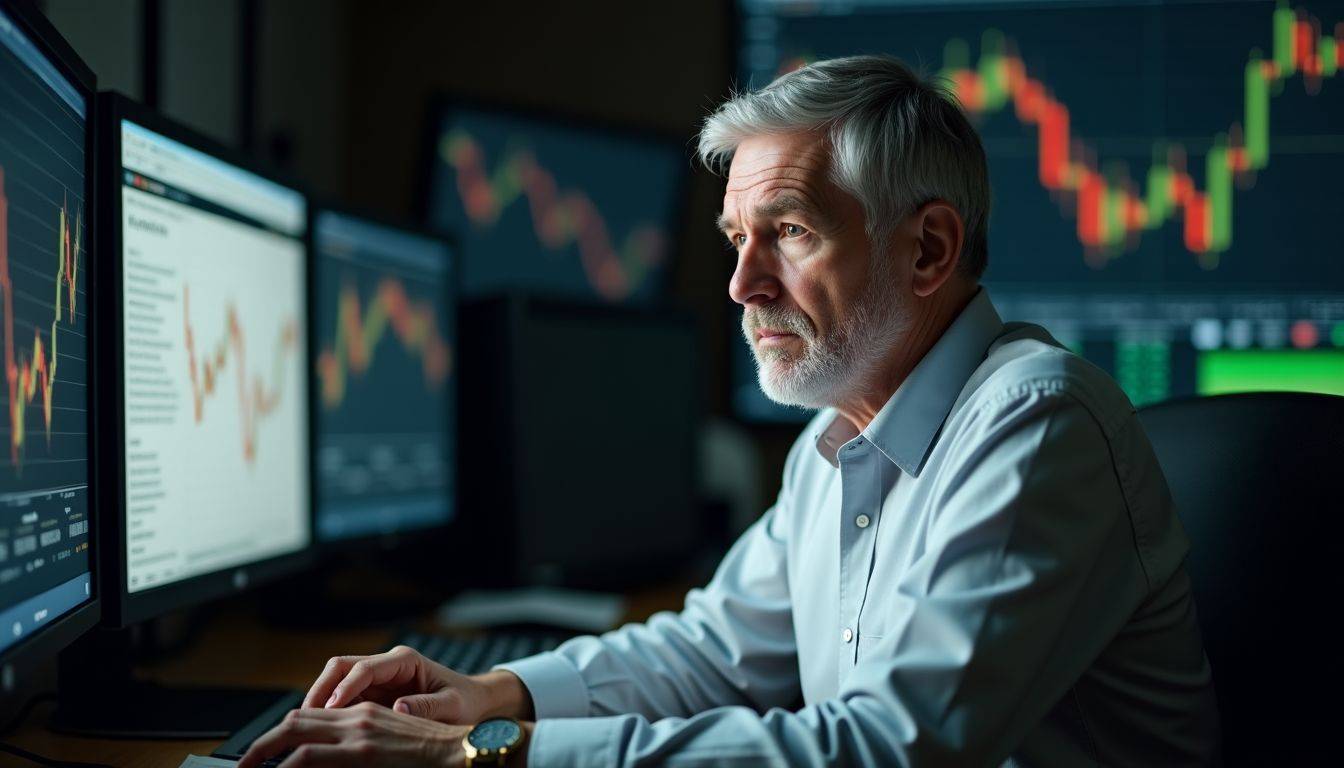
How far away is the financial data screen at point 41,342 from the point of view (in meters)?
0.69

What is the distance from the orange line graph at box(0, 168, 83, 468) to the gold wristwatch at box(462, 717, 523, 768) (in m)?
0.36

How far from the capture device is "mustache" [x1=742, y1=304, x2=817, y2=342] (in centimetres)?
109

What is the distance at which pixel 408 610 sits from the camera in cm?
151

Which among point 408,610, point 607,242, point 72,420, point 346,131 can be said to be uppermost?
point 346,131

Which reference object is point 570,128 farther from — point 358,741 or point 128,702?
point 358,741

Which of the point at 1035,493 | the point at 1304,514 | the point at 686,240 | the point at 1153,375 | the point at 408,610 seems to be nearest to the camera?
the point at 1035,493

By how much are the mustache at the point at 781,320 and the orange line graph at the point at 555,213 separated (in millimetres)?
972

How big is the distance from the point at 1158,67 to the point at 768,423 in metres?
1.01

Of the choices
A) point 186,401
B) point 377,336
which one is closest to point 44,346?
point 186,401

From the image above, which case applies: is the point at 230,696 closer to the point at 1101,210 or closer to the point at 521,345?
the point at 521,345

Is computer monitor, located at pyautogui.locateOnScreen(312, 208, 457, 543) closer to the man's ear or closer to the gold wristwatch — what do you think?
the gold wristwatch

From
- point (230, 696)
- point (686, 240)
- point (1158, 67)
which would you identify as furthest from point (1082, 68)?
point (230, 696)

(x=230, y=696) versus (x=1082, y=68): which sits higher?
(x=1082, y=68)

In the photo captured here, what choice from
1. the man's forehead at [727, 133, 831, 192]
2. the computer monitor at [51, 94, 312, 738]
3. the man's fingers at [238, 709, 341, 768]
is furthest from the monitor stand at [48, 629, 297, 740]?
the man's forehead at [727, 133, 831, 192]
